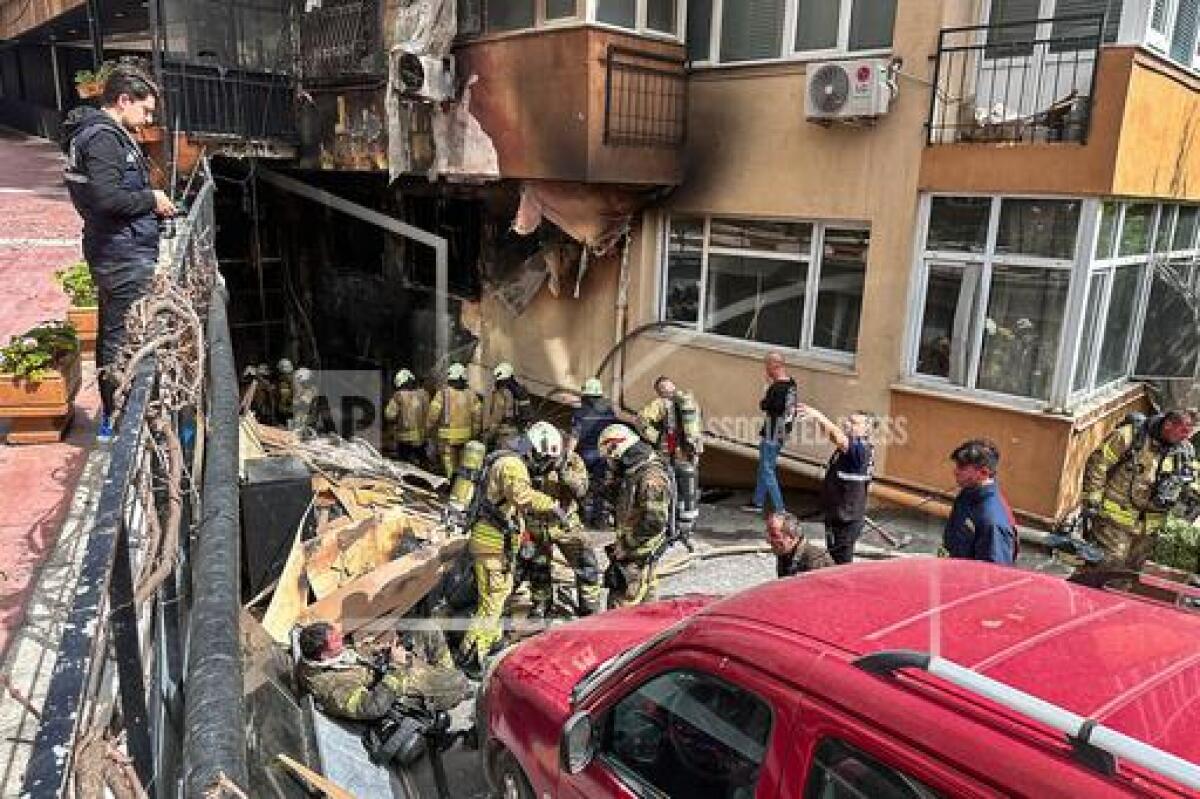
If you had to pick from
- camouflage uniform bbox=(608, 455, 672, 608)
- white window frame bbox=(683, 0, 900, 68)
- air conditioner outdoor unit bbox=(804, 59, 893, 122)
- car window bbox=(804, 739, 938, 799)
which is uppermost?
white window frame bbox=(683, 0, 900, 68)

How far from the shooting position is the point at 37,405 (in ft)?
15.8

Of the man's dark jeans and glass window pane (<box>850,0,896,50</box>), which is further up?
glass window pane (<box>850,0,896,50</box>)

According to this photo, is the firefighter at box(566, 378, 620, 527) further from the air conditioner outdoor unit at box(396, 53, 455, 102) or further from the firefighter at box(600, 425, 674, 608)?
the air conditioner outdoor unit at box(396, 53, 455, 102)

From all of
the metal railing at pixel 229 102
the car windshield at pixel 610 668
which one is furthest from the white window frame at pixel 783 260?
the metal railing at pixel 229 102

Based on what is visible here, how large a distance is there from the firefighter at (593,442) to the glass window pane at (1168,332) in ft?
19.5

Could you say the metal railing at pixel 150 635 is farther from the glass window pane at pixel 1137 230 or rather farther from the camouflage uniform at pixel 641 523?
the glass window pane at pixel 1137 230

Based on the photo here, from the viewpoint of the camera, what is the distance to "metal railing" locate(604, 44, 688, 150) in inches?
364

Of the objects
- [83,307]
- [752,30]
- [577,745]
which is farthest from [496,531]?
[752,30]

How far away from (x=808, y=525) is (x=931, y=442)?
61.7 inches

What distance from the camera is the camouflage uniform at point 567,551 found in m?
6.73

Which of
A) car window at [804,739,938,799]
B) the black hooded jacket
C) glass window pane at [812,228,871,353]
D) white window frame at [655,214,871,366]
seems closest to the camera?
car window at [804,739,938,799]

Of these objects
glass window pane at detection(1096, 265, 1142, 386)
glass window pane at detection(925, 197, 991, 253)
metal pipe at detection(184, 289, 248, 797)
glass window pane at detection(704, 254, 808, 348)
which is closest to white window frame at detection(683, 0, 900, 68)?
glass window pane at detection(925, 197, 991, 253)

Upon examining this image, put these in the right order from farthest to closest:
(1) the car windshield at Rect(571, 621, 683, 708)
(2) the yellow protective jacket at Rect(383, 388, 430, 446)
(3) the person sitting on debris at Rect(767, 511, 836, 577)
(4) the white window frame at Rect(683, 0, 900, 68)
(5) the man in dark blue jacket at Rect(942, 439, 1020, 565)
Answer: (2) the yellow protective jacket at Rect(383, 388, 430, 446) < (4) the white window frame at Rect(683, 0, 900, 68) < (3) the person sitting on debris at Rect(767, 511, 836, 577) < (5) the man in dark blue jacket at Rect(942, 439, 1020, 565) < (1) the car windshield at Rect(571, 621, 683, 708)

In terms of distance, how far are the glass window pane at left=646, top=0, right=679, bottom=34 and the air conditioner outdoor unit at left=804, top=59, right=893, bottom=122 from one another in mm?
2155
